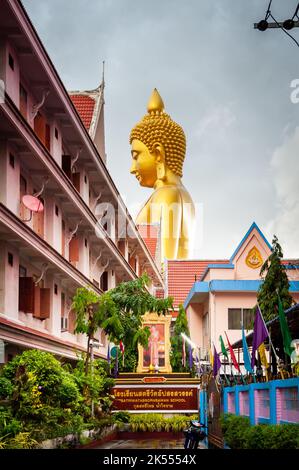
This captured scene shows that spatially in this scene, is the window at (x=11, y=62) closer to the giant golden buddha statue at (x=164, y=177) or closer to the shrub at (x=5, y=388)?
the shrub at (x=5, y=388)

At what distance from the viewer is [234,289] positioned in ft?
137

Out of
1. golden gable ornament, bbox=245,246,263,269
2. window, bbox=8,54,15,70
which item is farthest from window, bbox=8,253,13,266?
golden gable ornament, bbox=245,246,263,269

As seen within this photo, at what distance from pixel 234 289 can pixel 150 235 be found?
25.3 meters

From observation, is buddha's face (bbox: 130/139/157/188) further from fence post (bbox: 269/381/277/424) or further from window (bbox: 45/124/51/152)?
fence post (bbox: 269/381/277/424)

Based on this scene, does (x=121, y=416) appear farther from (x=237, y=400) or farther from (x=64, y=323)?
(x=237, y=400)

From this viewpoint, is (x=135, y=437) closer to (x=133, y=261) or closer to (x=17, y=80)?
(x=17, y=80)

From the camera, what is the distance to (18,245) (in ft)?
75.0

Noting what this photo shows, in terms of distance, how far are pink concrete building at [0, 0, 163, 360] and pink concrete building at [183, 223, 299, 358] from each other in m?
7.10

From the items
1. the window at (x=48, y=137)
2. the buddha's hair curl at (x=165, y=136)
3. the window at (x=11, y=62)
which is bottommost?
the window at (x=48, y=137)

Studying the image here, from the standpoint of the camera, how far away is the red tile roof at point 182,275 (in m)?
57.9

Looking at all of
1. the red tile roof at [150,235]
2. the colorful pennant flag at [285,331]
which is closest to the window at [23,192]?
the colorful pennant flag at [285,331]

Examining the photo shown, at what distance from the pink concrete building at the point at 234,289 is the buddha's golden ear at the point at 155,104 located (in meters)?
33.0
